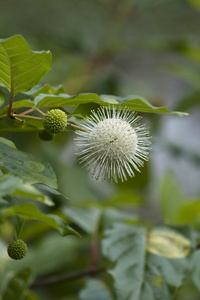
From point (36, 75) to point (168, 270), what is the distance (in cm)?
66

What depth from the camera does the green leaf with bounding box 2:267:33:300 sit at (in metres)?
1.33

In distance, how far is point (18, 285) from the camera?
4.47 feet

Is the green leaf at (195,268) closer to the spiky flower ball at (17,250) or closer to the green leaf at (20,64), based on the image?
the spiky flower ball at (17,250)

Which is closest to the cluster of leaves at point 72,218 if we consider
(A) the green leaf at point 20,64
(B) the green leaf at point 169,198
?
(A) the green leaf at point 20,64

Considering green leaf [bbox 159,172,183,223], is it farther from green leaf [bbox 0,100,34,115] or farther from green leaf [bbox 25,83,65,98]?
green leaf [bbox 0,100,34,115]

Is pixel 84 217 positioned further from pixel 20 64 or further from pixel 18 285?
pixel 20 64

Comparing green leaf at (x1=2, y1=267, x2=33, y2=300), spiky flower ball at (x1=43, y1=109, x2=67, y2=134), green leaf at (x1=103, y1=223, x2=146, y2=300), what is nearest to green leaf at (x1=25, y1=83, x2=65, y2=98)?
spiky flower ball at (x1=43, y1=109, x2=67, y2=134)

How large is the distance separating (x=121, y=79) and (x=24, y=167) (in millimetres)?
2313

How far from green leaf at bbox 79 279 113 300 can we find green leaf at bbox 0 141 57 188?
0.71m

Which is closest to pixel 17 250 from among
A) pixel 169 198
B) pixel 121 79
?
pixel 169 198

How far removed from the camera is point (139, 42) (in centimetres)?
276

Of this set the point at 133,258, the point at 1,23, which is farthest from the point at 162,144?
the point at 133,258

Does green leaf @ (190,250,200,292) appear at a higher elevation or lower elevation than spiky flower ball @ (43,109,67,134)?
lower

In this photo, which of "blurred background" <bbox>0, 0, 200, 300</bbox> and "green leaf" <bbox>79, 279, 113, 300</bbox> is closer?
"green leaf" <bbox>79, 279, 113, 300</bbox>
